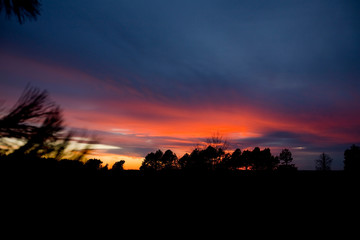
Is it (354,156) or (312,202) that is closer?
(312,202)

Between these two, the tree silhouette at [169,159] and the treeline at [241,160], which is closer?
the treeline at [241,160]

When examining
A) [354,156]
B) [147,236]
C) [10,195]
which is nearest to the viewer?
[10,195]

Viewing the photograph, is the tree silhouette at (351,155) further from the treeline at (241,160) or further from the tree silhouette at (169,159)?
the tree silhouette at (169,159)

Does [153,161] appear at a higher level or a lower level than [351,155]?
lower

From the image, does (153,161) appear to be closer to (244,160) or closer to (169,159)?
(169,159)

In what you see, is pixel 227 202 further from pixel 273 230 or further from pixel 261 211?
pixel 273 230

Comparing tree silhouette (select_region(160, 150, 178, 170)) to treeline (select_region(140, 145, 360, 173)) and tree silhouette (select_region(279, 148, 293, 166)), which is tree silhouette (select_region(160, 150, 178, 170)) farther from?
tree silhouette (select_region(279, 148, 293, 166))

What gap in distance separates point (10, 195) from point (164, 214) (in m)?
2.14

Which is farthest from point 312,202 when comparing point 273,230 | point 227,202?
point 227,202

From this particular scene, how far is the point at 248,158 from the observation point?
Result: 53.5 meters

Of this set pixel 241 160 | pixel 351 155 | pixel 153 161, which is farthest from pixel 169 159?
pixel 351 155

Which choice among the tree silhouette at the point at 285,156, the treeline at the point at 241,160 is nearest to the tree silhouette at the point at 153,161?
the treeline at the point at 241,160

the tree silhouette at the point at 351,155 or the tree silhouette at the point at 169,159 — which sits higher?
the tree silhouette at the point at 351,155

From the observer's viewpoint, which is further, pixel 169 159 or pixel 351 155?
pixel 169 159
